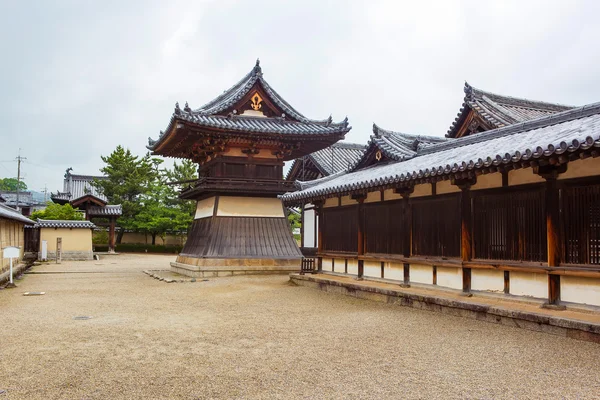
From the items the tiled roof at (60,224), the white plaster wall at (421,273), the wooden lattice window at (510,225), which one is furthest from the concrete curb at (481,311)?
the tiled roof at (60,224)

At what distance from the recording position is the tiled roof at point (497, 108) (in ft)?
57.2

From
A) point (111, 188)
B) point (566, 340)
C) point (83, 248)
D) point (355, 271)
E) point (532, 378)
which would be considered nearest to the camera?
point (532, 378)

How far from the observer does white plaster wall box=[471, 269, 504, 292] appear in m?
10.0

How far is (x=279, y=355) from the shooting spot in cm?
685

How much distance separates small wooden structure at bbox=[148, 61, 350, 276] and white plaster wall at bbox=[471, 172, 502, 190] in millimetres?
11894

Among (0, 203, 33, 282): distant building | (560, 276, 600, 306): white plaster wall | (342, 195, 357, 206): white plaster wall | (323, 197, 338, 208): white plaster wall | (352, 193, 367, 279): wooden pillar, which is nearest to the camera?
(560, 276, 600, 306): white plaster wall

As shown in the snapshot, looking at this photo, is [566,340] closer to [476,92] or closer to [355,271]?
[355,271]

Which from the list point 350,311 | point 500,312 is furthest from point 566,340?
point 350,311

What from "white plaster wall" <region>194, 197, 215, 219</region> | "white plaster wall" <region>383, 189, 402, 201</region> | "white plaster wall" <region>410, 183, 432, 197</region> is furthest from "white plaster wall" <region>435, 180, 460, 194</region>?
"white plaster wall" <region>194, 197, 215, 219</region>

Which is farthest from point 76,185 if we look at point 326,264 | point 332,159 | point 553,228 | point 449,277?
point 553,228

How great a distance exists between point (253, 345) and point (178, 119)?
556 inches

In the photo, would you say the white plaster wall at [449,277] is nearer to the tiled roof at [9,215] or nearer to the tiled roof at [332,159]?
the tiled roof at [9,215]

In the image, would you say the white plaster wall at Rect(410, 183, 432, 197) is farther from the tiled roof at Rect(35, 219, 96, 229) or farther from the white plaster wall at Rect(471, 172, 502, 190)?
the tiled roof at Rect(35, 219, 96, 229)

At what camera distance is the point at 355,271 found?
1523 centimetres
